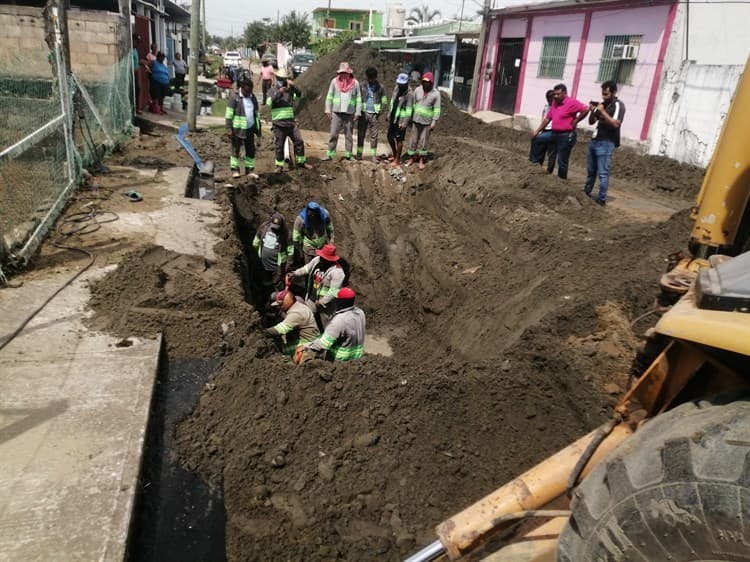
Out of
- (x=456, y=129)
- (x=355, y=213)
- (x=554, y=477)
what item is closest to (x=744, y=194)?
(x=554, y=477)

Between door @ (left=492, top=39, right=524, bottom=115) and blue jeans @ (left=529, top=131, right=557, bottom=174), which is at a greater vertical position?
door @ (left=492, top=39, right=524, bottom=115)

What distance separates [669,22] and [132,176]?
13.9 metres

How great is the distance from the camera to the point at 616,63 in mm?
16031

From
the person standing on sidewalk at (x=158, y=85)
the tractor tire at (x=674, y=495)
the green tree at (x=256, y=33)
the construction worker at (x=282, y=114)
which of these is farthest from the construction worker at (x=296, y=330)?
the green tree at (x=256, y=33)

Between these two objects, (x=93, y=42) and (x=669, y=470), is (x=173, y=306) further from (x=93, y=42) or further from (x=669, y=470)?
(x=93, y=42)

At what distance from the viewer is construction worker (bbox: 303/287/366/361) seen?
17.9 feet

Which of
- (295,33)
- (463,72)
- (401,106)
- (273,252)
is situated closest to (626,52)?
(401,106)

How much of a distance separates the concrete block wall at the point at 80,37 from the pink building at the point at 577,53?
1374 centimetres

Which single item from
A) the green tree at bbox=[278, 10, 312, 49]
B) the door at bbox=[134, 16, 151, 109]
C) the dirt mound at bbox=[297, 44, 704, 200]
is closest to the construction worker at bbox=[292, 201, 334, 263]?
the dirt mound at bbox=[297, 44, 704, 200]

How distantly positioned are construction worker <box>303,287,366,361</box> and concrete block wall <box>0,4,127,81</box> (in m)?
10.7

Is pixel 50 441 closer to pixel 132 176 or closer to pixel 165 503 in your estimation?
pixel 165 503

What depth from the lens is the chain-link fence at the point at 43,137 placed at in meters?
6.10

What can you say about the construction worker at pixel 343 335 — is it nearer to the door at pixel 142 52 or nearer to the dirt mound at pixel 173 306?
the dirt mound at pixel 173 306

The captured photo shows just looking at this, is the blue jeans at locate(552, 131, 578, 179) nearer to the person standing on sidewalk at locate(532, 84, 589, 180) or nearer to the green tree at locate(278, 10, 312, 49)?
the person standing on sidewalk at locate(532, 84, 589, 180)
